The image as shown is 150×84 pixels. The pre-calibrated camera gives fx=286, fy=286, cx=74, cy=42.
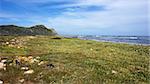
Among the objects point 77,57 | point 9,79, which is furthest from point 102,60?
point 9,79

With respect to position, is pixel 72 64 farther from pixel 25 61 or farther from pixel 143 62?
pixel 143 62

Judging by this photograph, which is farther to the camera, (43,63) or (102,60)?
(102,60)

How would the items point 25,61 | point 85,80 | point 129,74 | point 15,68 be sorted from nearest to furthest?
point 85,80
point 129,74
point 15,68
point 25,61

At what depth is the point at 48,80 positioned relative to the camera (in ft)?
83.1

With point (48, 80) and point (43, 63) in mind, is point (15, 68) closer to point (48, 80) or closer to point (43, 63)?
point (43, 63)

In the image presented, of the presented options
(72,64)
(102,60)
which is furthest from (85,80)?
(102,60)

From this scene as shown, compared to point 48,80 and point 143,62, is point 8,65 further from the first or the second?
point 143,62

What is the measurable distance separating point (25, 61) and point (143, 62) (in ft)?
44.0

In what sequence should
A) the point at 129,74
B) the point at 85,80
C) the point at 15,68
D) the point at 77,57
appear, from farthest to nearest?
the point at 77,57 < the point at 15,68 < the point at 129,74 < the point at 85,80

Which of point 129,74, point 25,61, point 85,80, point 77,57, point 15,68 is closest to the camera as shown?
point 85,80

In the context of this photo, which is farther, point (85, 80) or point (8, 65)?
point (8, 65)

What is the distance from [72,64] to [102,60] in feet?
14.1

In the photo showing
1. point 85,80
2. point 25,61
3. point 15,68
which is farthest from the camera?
point 25,61

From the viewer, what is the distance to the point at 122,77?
85.2ft
